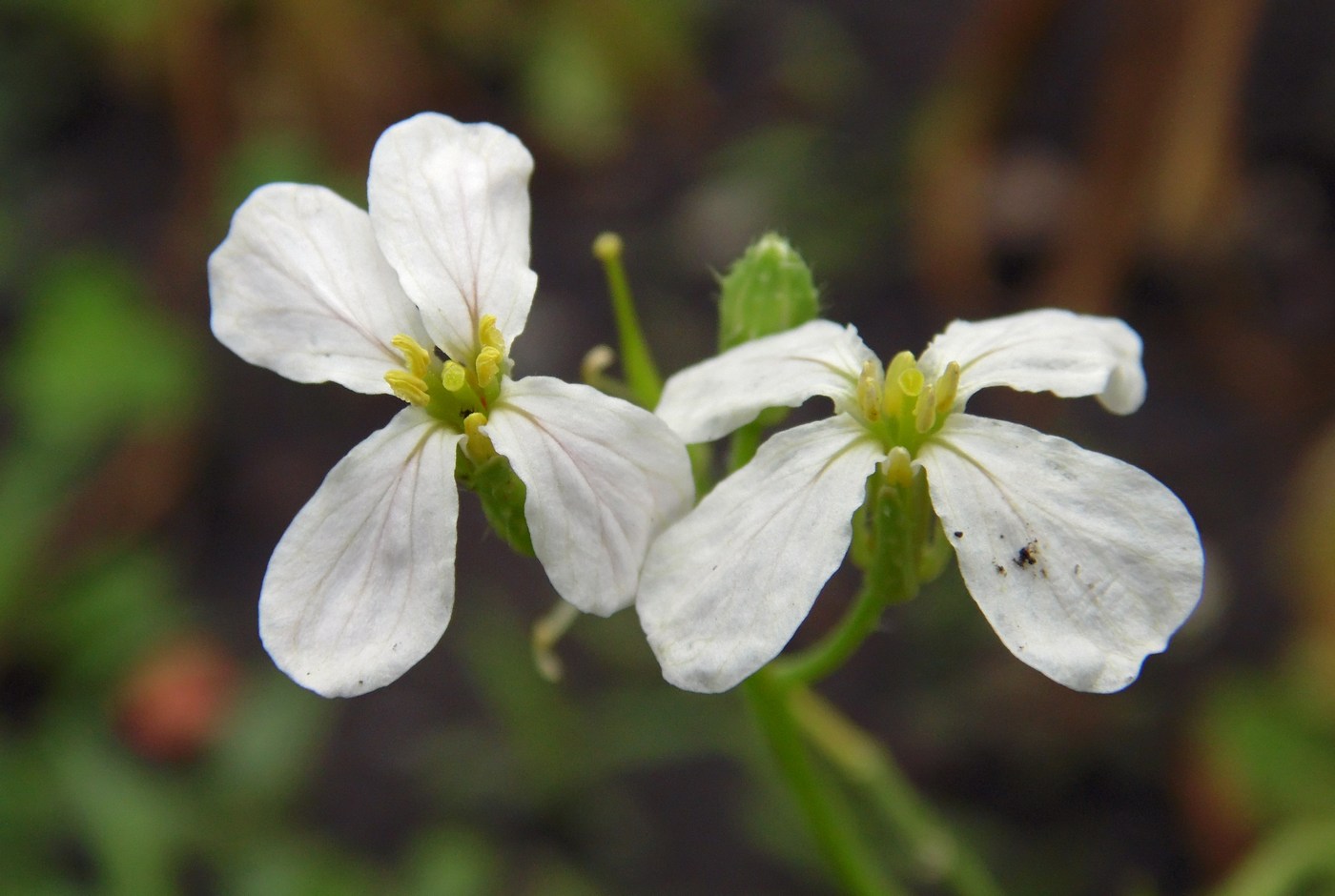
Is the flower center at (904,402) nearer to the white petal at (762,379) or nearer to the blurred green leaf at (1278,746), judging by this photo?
the white petal at (762,379)

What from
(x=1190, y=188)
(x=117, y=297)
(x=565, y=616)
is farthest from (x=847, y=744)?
(x=117, y=297)

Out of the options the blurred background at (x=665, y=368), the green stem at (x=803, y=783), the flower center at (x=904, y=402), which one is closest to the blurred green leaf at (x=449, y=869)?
the blurred background at (x=665, y=368)

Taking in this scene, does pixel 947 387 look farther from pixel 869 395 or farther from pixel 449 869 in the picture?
pixel 449 869

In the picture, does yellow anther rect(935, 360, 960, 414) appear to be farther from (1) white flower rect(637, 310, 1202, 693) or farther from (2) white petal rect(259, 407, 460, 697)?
(2) white petal rect(259, 407, 460, 697)

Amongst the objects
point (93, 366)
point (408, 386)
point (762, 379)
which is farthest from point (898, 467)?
point (93, 366)

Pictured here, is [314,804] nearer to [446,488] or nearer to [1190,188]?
[446,488]

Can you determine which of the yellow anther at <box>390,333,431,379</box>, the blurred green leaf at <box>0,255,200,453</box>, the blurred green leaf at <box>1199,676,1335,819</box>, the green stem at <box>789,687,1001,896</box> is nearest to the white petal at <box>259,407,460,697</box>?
the yellow anther at <box>390,333,431,379</box>
